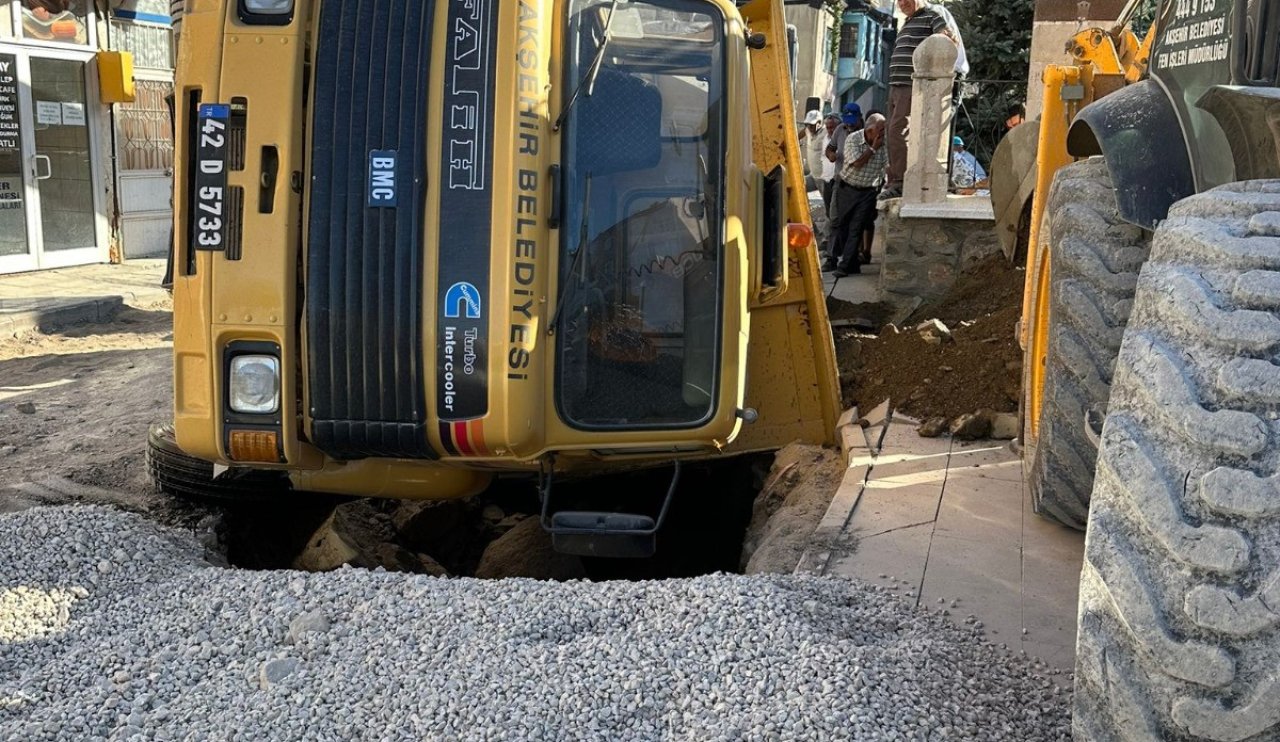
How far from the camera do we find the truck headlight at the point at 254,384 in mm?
4008

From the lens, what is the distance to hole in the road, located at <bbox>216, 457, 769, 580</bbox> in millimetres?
5148

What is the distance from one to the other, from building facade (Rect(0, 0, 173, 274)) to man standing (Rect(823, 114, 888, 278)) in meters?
6.63

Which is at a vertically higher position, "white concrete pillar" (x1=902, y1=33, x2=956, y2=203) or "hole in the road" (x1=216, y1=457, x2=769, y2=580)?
"white concrete pillar" (x1=902, y1=33, x2=956, y2=203)

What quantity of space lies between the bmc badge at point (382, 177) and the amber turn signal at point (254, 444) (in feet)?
2.81

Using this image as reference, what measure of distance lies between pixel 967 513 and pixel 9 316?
839 cm

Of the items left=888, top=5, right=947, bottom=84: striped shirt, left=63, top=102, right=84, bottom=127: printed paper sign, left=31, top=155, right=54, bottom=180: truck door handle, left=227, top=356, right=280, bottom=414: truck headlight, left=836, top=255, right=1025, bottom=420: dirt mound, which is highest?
left=888, top=5, right=947, bottom=84: striped shirt

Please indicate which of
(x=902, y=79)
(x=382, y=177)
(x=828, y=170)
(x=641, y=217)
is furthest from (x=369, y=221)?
(x=828, y=170)

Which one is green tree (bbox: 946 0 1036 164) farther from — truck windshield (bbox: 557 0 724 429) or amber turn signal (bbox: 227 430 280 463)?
amber turn signal (bbox: 227 430 280 463)

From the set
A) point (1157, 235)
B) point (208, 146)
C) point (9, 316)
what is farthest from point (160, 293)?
point (1157, 235)

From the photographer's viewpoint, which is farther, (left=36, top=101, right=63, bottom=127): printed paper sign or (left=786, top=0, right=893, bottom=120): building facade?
(left=786, top=0, right=893, bottom=120): building facade

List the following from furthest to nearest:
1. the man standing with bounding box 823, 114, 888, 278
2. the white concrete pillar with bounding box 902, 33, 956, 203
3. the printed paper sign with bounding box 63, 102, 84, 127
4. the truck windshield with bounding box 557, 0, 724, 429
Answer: the printed paper sign with bounding box 63, 102, 84, 127 → the man standing with bounding box 823, 114, 888, 278 → the white concrete pillar with bounding box 902, 33, 956, 203 → the truck windshield with bounding box 557, 0, 724, 429

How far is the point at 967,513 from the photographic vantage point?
4.43m

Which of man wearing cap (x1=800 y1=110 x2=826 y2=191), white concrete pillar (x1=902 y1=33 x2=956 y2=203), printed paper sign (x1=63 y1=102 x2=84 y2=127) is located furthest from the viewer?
man wearing cap (x1=800 y1=110 x2=826 y2=191)

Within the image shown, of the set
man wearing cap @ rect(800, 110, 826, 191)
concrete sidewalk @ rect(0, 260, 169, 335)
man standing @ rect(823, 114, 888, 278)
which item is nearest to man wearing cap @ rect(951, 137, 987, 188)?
man standing @ rect(823, 114, 888, 278)
